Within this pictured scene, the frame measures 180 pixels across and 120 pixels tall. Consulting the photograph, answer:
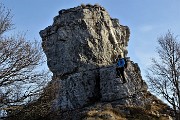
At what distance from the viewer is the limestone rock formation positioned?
1312 inches

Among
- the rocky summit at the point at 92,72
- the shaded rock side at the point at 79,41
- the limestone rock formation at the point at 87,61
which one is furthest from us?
the shaded rock side at the point at 79,41

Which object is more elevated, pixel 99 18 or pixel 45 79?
pixel 99 18

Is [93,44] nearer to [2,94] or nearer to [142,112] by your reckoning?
[142,112]

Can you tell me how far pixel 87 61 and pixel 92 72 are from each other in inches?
53.6

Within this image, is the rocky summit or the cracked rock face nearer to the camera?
the rocky summit

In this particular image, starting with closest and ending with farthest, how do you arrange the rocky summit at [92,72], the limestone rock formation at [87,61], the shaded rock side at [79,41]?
the rocky summit at [92,72], the limestone rock formation at [87,61], the shaded rock side at [79,41]

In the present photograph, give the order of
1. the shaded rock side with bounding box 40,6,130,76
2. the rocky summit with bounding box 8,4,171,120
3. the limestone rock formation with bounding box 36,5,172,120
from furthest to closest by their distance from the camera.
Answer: the shaded rock side with bounding box 40,6,130,76, the limestone rock formation with bounding box 36,5,172,120, the rocky summit with bounding box 8,4,171,120

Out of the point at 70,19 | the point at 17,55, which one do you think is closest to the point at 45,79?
the point at 17,55

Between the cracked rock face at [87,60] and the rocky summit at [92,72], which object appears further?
the cracked rock face at [87,60]

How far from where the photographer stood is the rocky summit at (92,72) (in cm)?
3170

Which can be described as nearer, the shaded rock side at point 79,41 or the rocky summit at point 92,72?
the rocky summit at point 92,72

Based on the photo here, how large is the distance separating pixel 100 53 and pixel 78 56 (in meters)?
2.81

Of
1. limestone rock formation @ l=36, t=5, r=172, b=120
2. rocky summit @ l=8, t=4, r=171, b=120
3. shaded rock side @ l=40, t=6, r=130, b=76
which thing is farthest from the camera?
shaded rock side @ l=40, t=6, r=130, b=76

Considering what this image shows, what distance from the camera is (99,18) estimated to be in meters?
39.9
